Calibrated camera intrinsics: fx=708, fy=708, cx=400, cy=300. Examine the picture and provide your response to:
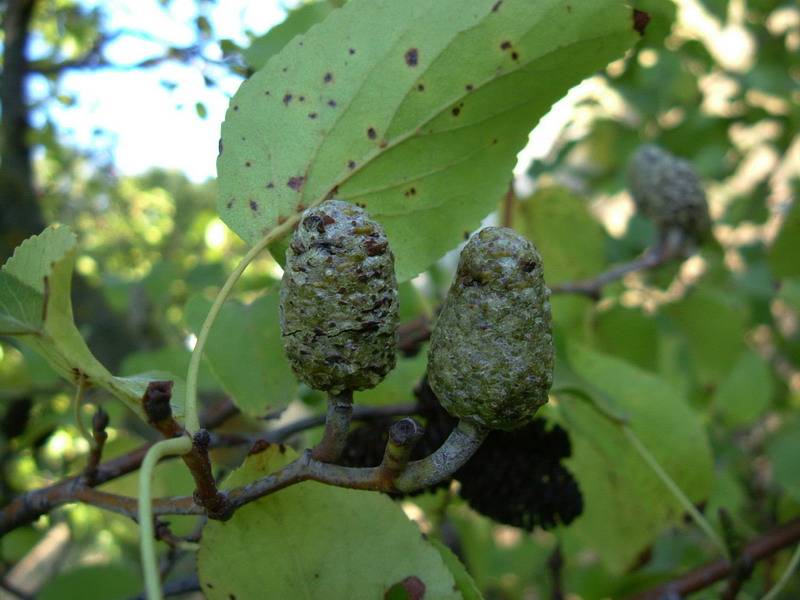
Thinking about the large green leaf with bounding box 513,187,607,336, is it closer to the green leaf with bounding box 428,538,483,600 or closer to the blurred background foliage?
the blurred background foliage

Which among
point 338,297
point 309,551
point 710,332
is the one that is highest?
point 338,297

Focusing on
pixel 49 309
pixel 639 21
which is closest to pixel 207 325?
pixel 49 309

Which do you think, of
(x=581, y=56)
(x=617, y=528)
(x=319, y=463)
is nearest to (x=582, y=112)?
(x=617, y=528)

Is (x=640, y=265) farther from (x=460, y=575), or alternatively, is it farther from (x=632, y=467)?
(x=460, y=575)

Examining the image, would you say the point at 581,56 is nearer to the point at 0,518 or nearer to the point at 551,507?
the point at 551,507

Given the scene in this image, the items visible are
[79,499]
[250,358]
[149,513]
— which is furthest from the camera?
[250,358]

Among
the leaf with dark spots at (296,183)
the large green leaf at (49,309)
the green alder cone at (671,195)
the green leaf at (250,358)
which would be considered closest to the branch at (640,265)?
the green alder cone at (671,195)
